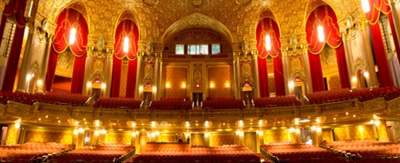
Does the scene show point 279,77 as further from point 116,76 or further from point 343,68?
point 116,76

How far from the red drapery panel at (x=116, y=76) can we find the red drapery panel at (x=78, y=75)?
2.20 meters

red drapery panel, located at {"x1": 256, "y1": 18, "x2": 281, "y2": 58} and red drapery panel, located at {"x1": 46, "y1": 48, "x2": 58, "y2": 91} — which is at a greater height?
red drapery panel, located at {"x1": 256, "y1": 18, "x2": 281, "y2": 58}

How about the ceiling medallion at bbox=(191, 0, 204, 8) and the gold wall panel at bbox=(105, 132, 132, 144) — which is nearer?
the gold wall panel at bbox=(105, 132, 132, 144)

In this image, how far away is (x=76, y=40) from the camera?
19031 millimetres

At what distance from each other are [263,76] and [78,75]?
14.4 meters

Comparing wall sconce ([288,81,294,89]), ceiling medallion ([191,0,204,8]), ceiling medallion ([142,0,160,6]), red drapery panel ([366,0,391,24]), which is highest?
ceiling medallion ([191,0,204,8])

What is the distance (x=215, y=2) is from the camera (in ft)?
66.3

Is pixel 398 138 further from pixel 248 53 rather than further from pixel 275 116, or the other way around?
pixel 248 53

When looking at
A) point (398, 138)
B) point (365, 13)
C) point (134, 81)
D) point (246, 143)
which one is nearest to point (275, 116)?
point (246, 143)

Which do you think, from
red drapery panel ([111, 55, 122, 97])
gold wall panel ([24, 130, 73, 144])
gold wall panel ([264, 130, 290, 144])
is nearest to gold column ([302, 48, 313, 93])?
gold wall panel ([264, 130, 290, 144])

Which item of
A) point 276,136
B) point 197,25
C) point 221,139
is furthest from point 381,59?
point 197,25

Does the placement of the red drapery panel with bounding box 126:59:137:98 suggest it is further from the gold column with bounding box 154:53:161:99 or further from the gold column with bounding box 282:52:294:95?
the gold column with bounding box 282:52:294:95

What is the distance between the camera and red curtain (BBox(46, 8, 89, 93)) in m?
17.8

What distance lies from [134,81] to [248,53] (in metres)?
9.70
